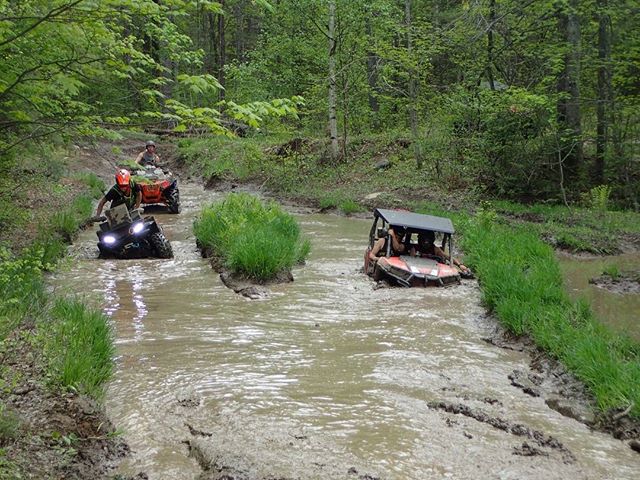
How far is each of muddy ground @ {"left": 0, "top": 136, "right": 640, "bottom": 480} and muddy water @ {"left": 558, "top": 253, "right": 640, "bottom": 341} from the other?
7.22 feet

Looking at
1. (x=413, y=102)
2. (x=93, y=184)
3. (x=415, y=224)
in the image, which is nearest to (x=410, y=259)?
(x=415, y=224)

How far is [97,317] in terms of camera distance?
6.05 m

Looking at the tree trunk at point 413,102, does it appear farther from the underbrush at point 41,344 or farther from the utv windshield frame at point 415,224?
the underbrush at point 41,344

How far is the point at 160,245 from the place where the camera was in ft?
37.2

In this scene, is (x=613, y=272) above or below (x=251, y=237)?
below

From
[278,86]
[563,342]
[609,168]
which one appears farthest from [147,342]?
[278,86]

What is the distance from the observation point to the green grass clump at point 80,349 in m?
4.84

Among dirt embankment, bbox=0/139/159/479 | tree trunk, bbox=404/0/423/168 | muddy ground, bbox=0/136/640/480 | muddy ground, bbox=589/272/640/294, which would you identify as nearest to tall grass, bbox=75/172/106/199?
tree trunk, bbox=404/0/423/168

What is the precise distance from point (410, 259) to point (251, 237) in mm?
2716

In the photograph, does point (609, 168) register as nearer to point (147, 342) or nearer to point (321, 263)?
point (321, 263)

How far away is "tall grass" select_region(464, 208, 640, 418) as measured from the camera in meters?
5.54

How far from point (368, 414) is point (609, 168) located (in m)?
16.0

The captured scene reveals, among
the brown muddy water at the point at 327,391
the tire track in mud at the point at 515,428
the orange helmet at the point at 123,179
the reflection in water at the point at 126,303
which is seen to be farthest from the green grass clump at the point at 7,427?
the orange helmet at the point at 123,179

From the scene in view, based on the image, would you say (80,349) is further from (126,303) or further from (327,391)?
(126,303)
